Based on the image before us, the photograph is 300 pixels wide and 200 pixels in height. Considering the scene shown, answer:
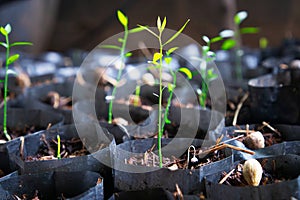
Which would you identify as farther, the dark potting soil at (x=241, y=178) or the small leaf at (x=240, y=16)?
the small leaf at (x=240, y=16)

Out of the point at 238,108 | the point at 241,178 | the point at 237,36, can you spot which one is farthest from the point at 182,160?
the point at 237,36

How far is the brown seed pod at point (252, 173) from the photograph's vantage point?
942mm

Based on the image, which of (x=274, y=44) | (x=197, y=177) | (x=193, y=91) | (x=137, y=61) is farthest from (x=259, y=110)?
(x=274, y=44)

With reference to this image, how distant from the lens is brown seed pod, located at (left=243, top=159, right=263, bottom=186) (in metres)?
0.94

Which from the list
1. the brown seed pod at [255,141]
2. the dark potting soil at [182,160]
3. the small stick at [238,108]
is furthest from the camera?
the small stick at [238,108]

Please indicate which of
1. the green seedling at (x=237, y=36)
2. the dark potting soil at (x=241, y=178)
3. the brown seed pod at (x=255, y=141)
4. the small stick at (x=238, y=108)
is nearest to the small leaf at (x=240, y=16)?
the green seedling at (x=237, y=36)

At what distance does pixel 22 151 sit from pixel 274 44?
9.57 feet

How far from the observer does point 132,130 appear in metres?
1.36


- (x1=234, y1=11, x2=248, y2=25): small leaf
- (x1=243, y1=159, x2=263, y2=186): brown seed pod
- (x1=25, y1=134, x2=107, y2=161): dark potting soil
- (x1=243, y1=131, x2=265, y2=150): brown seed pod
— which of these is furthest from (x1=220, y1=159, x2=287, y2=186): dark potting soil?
(x1=234, y1=11, x2=248, y2=25): small leaf

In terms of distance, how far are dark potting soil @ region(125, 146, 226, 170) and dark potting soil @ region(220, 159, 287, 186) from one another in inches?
2.8

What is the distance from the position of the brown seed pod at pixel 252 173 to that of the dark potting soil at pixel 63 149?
1.41 feet

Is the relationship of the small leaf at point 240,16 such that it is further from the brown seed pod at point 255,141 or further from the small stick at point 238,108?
the brown seed pod at point 255,141

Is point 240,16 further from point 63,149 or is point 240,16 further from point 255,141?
point 63,149

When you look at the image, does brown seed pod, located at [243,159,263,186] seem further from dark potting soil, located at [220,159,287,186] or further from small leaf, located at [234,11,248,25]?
small leaf, located at [234,11,248,25]
